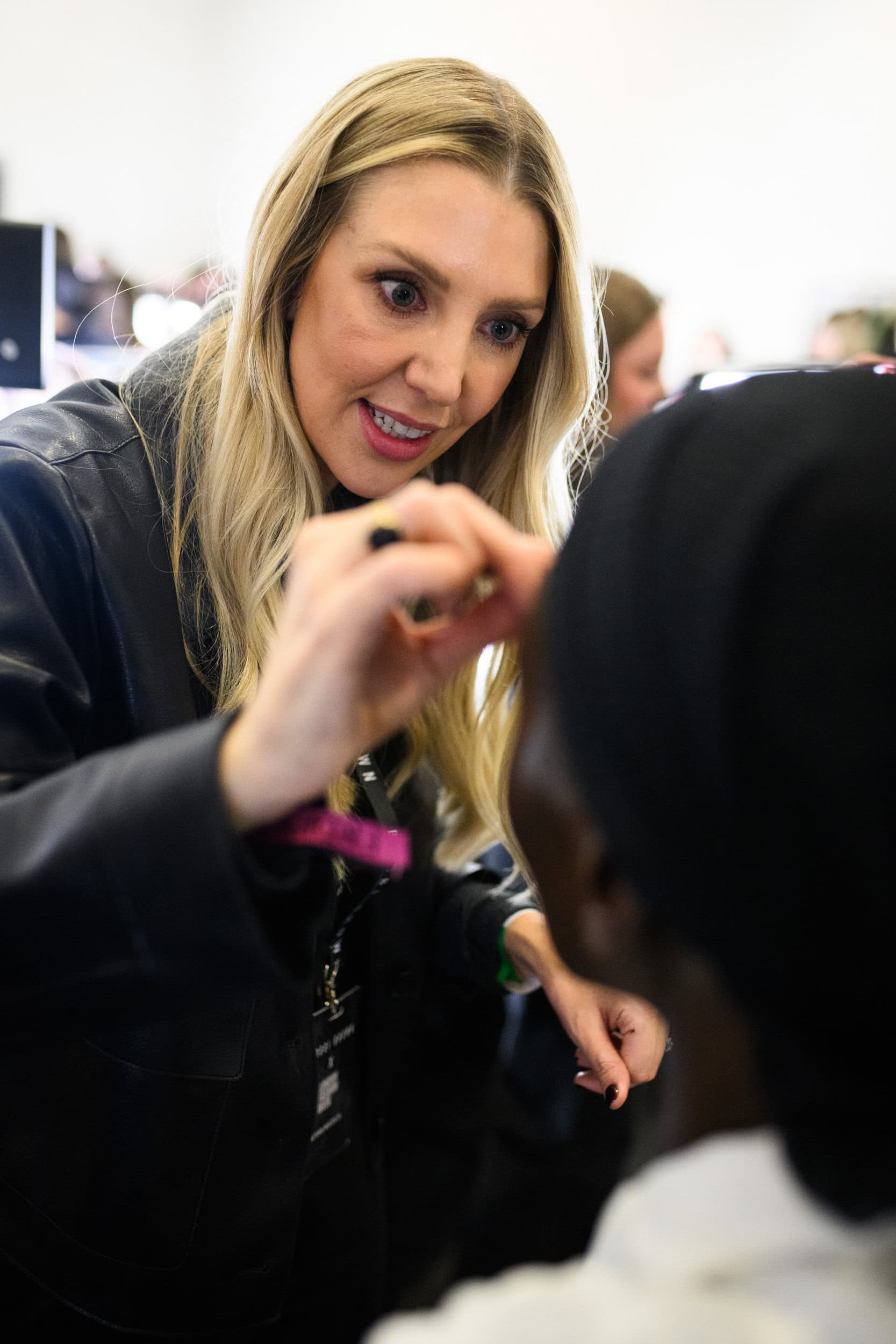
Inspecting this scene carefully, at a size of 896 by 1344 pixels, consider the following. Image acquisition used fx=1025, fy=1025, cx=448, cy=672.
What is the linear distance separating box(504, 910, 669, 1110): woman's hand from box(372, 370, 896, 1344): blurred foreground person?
0.47m

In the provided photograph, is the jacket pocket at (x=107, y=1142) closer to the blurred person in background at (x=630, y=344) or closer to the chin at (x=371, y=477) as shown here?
the chin at (x=371, y=477)

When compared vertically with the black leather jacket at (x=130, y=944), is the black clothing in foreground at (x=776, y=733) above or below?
above

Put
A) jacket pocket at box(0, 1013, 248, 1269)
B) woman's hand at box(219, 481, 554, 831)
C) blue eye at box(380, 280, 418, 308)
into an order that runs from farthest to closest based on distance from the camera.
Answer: blue eye at box(380, 280, 418, 308) < jacket pocket at box(0, 1013, 248, 1269) < woman's hand at box(219, 481, 554, 831)

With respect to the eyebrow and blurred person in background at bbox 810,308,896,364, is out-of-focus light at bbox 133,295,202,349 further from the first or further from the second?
the eyebrow

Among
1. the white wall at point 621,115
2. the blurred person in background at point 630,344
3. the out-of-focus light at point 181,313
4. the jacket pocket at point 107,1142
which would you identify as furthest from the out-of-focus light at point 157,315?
the jacket pocket at point 107,1142

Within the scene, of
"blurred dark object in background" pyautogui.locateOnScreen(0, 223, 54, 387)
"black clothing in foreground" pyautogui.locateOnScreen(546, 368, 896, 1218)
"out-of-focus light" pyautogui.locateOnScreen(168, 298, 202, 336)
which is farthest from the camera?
"out-of-focus light" pyautogui.locateOnScreen(168, 298, 202, 336)

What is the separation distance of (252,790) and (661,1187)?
266 millimetres

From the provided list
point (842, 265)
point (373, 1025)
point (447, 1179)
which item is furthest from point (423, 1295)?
point (842, 265)

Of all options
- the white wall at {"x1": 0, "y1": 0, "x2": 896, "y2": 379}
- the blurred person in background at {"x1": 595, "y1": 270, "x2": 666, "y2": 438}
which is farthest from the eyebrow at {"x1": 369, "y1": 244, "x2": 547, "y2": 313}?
the white wall at {"x1": 0, "y1": 0, "x2": 896, "y2": 379}

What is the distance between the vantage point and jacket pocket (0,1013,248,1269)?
0.87 m

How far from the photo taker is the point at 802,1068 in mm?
413

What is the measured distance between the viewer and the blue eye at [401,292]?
0.98 metres

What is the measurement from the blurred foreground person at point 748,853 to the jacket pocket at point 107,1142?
0.50 m

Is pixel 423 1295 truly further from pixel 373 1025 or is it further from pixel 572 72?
pixel 572 72
